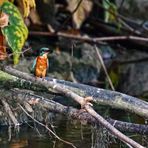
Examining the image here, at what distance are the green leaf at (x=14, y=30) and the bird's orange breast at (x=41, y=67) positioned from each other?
314 millimetres

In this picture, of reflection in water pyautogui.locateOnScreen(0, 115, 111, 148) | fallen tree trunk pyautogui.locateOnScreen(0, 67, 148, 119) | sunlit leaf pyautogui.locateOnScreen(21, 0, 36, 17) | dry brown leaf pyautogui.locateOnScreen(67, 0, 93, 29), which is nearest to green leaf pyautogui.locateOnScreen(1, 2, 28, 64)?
sunlit leaf pyautogui.locateOnScreen(21, 0, 36, 17)

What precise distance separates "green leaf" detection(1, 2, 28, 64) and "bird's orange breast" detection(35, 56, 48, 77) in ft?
1.03

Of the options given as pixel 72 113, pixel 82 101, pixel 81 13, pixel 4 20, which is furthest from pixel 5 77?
pixel 81 13

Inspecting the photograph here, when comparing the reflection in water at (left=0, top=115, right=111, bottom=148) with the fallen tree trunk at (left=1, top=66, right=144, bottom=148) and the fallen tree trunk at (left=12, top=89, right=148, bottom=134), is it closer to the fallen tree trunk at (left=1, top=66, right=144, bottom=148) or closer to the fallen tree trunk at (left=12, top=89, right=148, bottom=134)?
the fallen tree trunk at (left=12, top=89, right=148, bottom=134)

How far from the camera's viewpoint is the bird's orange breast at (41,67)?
377cm

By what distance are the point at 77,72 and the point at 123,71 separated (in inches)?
41.6

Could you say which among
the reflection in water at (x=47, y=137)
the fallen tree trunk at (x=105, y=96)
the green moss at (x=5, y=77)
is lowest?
the reflection in water at (x=47, y=137)

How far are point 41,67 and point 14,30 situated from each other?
1.81ft

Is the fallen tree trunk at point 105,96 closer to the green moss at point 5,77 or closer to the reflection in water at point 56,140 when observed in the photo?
the green moss at point 5,77

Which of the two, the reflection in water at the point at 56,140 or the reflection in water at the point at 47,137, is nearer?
the reflection in water at the point at 56,140

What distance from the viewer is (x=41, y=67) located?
3.87m

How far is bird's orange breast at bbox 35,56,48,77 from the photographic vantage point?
12.4ft

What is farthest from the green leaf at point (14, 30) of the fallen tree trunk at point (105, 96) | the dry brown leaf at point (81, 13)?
the dry brown leaf at point (81, 13)

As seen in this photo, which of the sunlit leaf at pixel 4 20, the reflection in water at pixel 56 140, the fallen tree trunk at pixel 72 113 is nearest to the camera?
the fallen tree trunk at pixel 72 113
